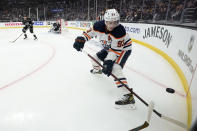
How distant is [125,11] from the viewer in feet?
25.9

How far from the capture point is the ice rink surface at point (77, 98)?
1.59 metres

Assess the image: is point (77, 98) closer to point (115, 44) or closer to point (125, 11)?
point (115, 44)

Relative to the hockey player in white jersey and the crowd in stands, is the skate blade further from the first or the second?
the crowd in stands

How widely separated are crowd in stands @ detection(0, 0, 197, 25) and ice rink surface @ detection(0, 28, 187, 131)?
1722 millimetres

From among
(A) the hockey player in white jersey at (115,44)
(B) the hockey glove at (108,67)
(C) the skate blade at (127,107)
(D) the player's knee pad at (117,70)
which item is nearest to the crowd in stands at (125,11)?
(A) the hockey player in white jersey at (115,44)

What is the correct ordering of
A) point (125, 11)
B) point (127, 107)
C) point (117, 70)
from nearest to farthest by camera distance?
point (127, 107) → point (117, 70) → point (125, 11)

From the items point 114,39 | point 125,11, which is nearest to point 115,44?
point 114,39

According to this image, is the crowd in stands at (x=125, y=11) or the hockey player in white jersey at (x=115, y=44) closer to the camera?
the hockey player in white jersey at (x=115, y=44)

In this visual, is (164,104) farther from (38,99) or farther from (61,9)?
(61,9)

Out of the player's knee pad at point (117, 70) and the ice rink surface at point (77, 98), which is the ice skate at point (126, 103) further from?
the player's knee pad at point (117, 70)

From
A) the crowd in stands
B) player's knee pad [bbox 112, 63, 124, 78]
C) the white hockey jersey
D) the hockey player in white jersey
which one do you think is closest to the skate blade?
the hockey player in white jersey

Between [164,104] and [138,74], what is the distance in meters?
1.09

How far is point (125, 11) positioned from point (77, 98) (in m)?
7.07

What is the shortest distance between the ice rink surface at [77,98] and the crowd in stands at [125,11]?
1.72 meters
